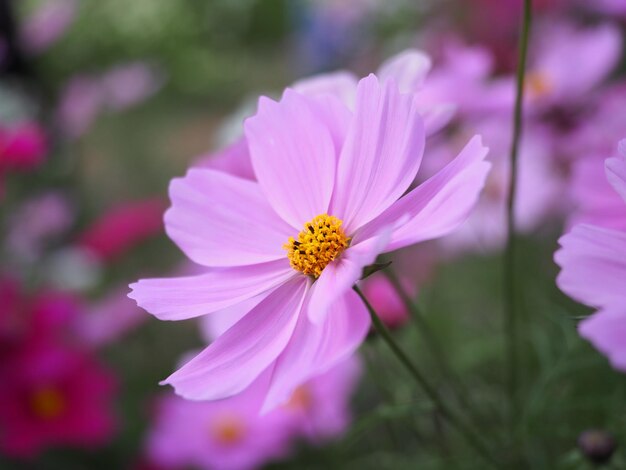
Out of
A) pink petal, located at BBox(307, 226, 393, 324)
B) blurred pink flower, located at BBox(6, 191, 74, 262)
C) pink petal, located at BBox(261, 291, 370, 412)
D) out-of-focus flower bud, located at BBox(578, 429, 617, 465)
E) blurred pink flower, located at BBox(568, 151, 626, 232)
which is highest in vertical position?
blurred pink flower, located at BBox(6, 191, 74, 262)

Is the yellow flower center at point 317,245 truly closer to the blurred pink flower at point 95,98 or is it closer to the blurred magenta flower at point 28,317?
the blurred magenta flower at point 28,317

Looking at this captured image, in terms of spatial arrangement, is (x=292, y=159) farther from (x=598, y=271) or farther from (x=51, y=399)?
(x=51, y=399)

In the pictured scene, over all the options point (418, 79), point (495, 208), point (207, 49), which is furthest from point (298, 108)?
point (207, 49)

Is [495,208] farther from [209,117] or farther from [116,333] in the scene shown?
[209,117]

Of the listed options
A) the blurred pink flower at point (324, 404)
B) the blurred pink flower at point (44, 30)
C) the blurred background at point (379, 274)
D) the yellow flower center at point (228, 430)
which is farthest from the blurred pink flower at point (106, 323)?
the blurred pink flower at point (44, 30)

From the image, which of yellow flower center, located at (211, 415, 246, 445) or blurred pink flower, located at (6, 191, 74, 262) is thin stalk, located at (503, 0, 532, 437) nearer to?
yellow flower center, located at (211, 415, 246, 445)

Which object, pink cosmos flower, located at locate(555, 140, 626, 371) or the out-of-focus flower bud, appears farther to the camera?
the out-of-focus flower bud

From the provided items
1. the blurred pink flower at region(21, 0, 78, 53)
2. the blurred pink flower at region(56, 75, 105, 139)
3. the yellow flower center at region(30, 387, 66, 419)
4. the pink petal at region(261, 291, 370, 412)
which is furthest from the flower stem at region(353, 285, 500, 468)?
the blurred pink flower at region(21, 0, 78, 53)
